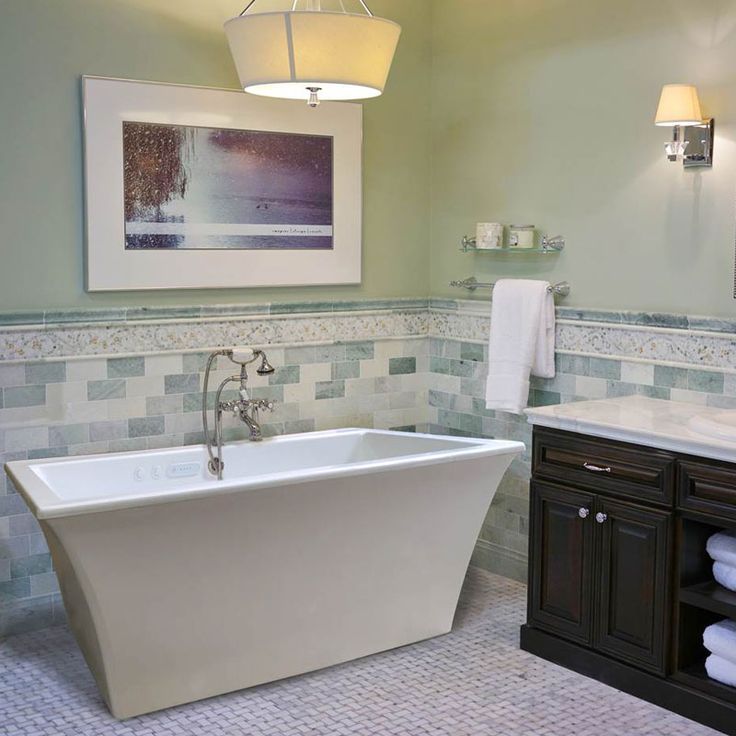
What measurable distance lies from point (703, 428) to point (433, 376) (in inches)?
74.0

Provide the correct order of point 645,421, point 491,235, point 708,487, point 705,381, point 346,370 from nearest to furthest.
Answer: point 708,487
point 645,421
point 705,381
point 491,235
point 346,370

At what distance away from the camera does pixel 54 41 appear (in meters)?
3.78

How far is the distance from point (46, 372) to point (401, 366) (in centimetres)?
166

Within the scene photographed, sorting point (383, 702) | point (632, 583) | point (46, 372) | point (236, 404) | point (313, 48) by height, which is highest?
point (313, 48)

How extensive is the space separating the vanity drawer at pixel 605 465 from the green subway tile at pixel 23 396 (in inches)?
71.5

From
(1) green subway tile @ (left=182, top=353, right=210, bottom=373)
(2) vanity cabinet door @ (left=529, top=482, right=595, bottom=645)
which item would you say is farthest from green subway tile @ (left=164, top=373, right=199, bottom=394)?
(2) vanity cabinet door @ (left=529, top=482, right=595, bottom=645)

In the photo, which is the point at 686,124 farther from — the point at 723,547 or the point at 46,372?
the point at 46,372

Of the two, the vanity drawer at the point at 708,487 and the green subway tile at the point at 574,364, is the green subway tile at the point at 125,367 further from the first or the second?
the vanity drawer at the point at 708,487

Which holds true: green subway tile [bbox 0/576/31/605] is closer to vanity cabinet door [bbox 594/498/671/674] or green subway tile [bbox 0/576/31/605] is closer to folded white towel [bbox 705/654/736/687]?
vanity cabinet door [bbox 594/498/671/674]

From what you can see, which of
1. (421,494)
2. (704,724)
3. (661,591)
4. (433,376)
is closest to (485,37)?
(433,376)

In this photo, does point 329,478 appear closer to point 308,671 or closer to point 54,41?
point 308,671

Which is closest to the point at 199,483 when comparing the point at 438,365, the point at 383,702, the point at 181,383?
the point at 383,702

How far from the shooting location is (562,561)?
11.6 feet

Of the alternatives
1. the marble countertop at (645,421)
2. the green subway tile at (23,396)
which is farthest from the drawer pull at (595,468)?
the green subway tile at (23,396)
